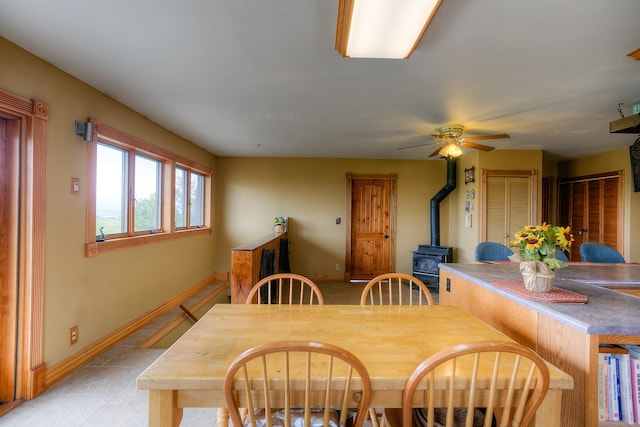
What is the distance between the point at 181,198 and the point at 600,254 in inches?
227

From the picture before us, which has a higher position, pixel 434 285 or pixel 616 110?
pixel 616 110

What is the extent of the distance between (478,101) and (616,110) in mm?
1543

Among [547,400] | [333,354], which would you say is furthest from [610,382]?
[333,354]

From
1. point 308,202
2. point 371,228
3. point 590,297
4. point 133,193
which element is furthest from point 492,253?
point 133,193

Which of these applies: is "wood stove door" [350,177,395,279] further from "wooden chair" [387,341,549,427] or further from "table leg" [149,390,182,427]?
"table leg" [149,390,182,427]

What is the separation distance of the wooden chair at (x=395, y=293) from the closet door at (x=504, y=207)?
1.63m

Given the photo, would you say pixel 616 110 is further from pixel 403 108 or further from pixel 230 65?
pixel 230 65

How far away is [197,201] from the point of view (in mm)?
5273

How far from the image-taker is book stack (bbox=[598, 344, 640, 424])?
1.21 meters

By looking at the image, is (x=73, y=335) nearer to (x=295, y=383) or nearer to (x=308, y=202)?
(x=295, y=383)

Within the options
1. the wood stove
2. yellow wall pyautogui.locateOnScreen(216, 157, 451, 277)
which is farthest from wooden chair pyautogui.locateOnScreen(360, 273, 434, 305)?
yellow wall pyautogui.locateOnScreen(216, 157, 451, 277)

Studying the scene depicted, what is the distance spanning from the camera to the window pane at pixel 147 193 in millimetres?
3484

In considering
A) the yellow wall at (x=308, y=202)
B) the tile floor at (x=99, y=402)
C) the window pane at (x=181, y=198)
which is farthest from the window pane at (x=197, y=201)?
the tile floor at (x=99, y=402)

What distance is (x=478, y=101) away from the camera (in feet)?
9.18
